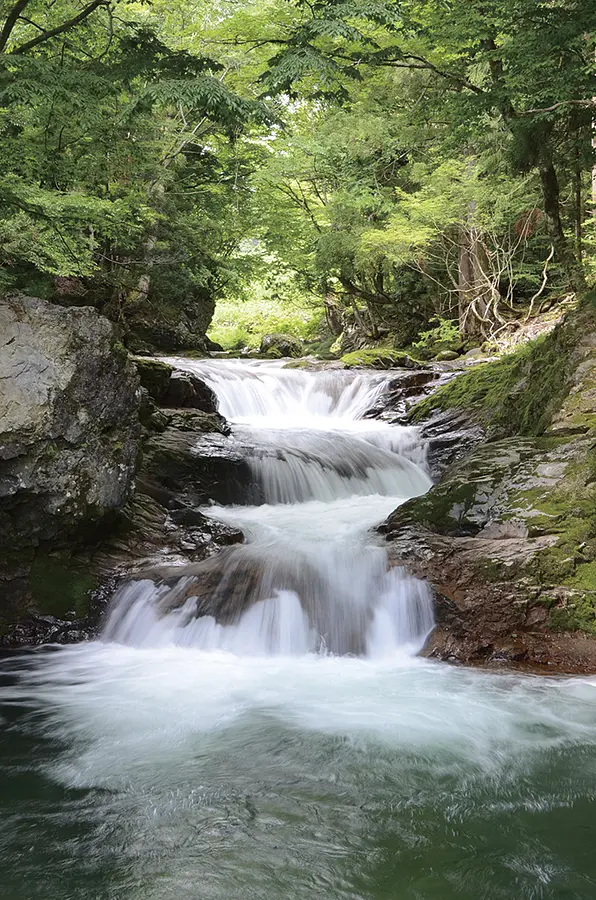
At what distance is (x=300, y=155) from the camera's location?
45.5 ft

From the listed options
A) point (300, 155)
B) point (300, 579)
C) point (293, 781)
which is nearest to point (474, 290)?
point (300, 155)

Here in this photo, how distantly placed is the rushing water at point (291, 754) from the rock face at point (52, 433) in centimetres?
97

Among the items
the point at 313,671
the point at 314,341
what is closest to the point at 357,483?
the point at 313,671

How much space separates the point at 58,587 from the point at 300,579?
2.56 meters

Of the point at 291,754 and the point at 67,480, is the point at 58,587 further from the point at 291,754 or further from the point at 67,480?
the point at 291,754

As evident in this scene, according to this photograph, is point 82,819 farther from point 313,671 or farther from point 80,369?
point 80,369

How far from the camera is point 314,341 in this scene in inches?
1093

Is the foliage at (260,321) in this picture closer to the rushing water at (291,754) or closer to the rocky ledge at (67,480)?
the rocky ledge at (67,480)

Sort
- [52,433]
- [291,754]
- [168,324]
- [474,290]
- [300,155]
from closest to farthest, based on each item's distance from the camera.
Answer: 1. [291,754]
2. [52,433]
3. [300,155]
4. [474,290]
5. [168,324]

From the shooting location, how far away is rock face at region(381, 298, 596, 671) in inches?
206

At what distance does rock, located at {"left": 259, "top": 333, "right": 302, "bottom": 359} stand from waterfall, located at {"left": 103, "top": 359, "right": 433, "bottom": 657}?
41.8 ft

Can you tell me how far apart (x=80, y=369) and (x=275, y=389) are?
908 centimetres

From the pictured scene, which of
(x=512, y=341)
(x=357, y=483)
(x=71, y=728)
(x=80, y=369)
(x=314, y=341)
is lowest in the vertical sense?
(x=71, y=728)

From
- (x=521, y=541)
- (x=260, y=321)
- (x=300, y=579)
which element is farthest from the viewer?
(x=260, y=321)
